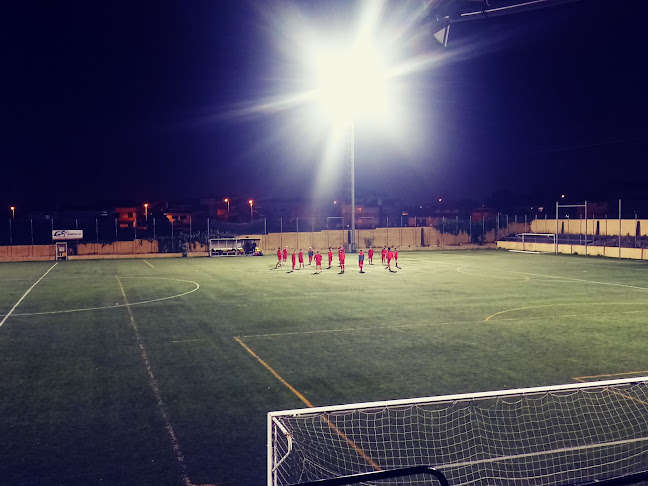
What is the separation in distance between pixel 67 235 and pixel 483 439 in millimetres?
43727

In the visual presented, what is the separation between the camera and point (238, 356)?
13.1 meters

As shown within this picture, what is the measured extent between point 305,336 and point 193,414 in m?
6.26

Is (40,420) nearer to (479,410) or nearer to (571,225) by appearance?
(479,410)

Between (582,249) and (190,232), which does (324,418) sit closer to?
(582,249)

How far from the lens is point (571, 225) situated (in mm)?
53156

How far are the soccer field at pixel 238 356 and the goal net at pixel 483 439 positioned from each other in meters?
0.78

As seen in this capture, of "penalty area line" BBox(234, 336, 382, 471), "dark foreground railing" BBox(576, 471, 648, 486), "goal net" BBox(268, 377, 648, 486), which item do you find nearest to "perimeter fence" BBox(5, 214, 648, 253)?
"penalty area line" BBox(234, 336, 382, 471)

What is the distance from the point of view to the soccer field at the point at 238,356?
7.85 m

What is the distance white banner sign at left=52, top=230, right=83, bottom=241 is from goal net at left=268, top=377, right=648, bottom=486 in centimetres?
4173

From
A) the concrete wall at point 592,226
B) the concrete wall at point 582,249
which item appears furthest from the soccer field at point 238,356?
the concrete wall at point 592,226

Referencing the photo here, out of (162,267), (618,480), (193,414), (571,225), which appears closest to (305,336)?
(193,414)

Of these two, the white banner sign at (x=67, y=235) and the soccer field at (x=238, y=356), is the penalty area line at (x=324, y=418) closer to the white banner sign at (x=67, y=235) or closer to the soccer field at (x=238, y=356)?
the soccer field at (x=238, y=356)

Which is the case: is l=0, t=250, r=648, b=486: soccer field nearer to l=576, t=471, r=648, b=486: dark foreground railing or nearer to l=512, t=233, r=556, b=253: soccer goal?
l=576, t=471, r=648, b=486: dark foreground railing

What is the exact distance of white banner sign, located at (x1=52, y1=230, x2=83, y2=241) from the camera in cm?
4500
